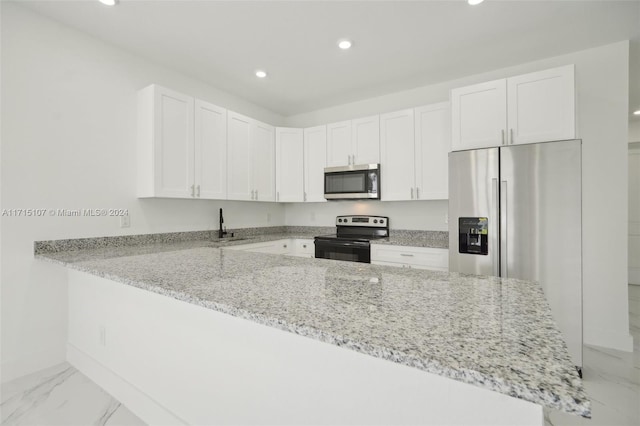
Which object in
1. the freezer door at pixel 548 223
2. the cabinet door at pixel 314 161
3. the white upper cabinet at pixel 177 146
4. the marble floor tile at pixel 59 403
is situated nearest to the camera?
the marble floor tile at pixel 59 403

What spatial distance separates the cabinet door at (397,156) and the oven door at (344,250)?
66 cm

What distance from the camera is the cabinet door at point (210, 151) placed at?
3.08 meters

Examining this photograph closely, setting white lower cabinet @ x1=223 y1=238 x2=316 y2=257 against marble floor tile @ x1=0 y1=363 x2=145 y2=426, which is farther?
white lower cabinet @ x1=223 y1=238 x2=316 y2=257

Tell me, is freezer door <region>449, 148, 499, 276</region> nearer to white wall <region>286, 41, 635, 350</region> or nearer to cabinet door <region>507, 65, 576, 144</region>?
cabinet door <region>507, 65, 576, 144</region>

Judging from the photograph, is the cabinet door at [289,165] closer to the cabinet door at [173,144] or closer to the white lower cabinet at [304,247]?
the white lower cabinet at [304,247]

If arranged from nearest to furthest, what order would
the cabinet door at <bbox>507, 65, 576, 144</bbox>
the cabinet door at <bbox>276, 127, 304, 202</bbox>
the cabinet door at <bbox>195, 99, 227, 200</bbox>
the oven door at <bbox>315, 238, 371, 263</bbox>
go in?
the cabinet door at <bbox>507, 65, 576, 144</bbox>, the cabinet door at <bbox>195, 99, 227, 200</bbox>, the oven door at <bbox>315, 238, 371, 263</bbox>, the cabinet door at <bbox>276, 127, 304, 202</bbox>

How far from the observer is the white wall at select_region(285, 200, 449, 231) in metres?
3.55

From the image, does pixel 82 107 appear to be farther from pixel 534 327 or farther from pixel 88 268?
pixel 534 327

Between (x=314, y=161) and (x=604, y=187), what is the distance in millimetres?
2983

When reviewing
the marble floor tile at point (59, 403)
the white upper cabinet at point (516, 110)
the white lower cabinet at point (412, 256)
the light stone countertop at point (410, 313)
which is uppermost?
the white upper cabinet at point (516, 110)

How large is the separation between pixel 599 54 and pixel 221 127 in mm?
3705

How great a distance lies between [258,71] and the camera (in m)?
3.16

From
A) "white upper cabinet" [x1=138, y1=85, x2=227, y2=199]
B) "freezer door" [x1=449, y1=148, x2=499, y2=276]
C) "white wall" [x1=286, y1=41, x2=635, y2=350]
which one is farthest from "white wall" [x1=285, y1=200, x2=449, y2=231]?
"white upper cabinet" [x1=138, y1=85, x2=227, y2=199]

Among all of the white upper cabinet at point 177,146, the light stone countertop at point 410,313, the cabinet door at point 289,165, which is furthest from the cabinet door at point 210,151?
the light stone countertop at point 410,313
